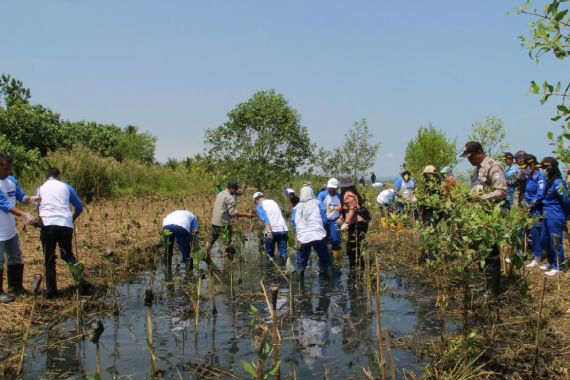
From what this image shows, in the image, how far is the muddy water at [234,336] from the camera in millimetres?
4996

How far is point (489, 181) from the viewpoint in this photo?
6.30 metres

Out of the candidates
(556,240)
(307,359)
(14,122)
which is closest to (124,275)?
(307,359)

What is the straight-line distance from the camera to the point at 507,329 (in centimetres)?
534

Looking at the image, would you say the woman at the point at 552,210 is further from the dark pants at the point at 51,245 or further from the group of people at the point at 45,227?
the dark pants at the point at 51,245

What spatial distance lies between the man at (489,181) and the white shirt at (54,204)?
5.33 meters

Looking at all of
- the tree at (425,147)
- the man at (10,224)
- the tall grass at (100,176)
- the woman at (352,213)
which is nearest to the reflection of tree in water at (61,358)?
the man at (10,224)

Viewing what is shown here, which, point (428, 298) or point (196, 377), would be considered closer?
point (196, 377)

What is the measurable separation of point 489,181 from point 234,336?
3627 millimetres

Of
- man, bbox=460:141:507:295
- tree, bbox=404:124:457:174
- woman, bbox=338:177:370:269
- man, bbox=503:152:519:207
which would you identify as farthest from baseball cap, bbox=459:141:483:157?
tree, bbox=404:124:457:174

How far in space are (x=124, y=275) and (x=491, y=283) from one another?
6.04 metres

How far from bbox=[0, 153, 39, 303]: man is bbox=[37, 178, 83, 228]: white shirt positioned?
167 mm

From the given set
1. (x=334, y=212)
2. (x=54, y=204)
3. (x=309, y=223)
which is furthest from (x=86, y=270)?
(x=334, y=212)

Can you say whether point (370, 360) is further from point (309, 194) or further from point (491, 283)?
point (309, 194)

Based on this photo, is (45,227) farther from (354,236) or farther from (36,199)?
(354,236)
